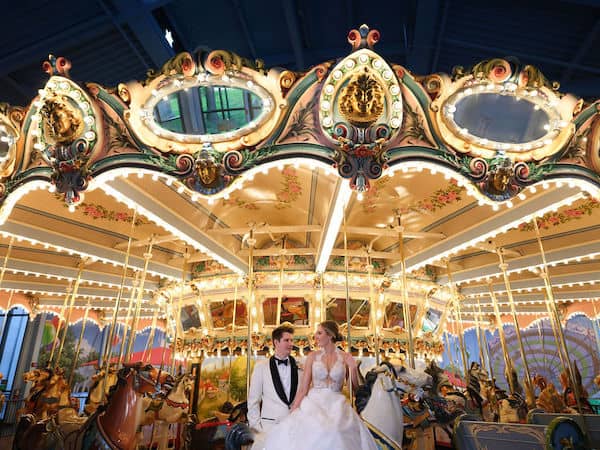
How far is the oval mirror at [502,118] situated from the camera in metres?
3.06

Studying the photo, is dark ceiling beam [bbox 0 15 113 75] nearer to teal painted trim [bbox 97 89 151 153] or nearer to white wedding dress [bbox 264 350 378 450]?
teal painted trim [bbox 97 89 151 153]

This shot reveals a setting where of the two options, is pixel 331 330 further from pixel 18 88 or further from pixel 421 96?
pixel 18 88

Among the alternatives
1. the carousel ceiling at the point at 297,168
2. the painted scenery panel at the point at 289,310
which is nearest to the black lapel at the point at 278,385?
the carousel ceiling at the point at 297,168

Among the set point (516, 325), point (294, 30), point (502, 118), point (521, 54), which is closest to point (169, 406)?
point (502, 118)

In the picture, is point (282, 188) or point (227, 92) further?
point (282, 188)

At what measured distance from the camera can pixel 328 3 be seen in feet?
20.1

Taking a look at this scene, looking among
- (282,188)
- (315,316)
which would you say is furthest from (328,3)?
(315,316)

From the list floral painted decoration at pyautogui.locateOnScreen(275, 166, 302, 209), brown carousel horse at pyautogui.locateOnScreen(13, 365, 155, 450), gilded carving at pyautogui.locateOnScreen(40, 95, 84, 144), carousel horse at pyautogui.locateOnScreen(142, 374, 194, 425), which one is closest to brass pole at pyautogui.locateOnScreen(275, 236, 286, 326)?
floral painted decoration at pyautogui.locateOnScreen(275, 166, 302, 209)

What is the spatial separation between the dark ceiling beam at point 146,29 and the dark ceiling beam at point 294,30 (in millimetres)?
1887

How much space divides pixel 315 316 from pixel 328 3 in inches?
198

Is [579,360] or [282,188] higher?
[282,188]

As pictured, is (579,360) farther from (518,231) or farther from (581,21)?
(581,21)

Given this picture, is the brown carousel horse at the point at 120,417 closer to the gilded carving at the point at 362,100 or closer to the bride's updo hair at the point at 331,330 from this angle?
the bride's updo hair at the point at 331,330

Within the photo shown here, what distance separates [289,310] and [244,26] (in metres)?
4.74
